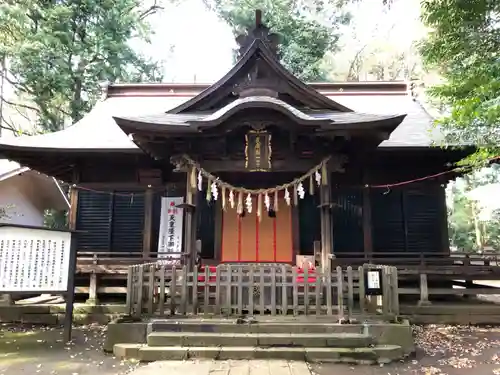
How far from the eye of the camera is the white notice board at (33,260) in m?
7.01

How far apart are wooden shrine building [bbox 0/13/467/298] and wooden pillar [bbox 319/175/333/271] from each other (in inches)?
1.5

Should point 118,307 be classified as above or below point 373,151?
below

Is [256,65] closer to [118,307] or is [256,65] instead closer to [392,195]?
[392,195]

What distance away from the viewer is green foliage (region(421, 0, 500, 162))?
21.8ft

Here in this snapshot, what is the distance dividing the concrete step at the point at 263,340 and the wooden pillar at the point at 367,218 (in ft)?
14.3

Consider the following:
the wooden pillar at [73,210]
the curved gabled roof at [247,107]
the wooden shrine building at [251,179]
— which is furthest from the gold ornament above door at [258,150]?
the wooden pillar at [73,210]

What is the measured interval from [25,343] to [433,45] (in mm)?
10566

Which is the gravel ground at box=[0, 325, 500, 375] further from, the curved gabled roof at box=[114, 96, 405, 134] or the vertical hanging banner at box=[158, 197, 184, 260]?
the curved gabled roof at box=[114, 96, 405, 134]

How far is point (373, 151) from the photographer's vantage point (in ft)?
33.1

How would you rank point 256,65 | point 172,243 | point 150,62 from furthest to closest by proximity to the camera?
point 150,62 → point 172,243 → point 256,65

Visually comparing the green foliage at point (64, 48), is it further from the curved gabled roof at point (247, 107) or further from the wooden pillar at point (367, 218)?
the wooden pillar at point (367, 218)

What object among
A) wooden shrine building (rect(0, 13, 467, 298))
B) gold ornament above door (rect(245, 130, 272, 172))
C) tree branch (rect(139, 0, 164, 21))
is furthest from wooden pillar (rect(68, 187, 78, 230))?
tree branch (rect(139, 0, 164, 21))

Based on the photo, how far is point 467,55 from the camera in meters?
8.38

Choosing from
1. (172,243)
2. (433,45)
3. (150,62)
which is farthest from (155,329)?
(150,62)
